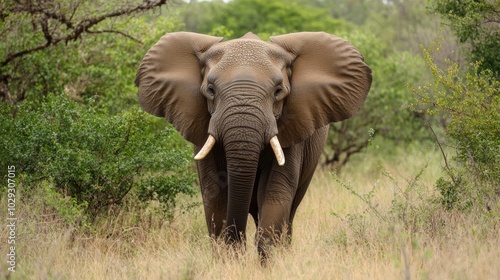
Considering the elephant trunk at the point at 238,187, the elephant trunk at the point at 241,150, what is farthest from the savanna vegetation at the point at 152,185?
the elephant trunk at the point at 241,150

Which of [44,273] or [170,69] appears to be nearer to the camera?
[44,273]

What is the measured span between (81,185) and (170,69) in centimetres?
186

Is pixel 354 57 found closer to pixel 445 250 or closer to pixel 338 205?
pixel 445 250

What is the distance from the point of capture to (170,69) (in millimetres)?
7469

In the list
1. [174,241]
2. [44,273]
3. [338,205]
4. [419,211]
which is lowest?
[338,205]

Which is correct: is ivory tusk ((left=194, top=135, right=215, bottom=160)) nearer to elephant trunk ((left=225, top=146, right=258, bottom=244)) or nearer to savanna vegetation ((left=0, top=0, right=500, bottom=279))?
elephant trunk ((left=225, top=146, right=258, bottom=244))

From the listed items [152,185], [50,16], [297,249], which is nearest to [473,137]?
[297,249]

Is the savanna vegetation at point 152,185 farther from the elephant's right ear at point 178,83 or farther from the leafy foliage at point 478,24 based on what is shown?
the elephant's right ear at point 178,83

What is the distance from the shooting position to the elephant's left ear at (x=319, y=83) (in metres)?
7.17

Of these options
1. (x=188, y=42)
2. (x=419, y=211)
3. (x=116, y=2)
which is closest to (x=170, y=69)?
(x=188, y=42)

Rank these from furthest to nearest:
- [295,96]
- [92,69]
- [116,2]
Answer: [92,69] < [116,2] < [295,96]

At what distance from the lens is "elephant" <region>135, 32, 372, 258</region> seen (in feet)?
21.6

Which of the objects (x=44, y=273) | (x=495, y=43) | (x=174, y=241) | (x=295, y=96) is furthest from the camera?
(x=495, y=43)

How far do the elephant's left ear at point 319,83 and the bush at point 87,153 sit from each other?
6.47ft
